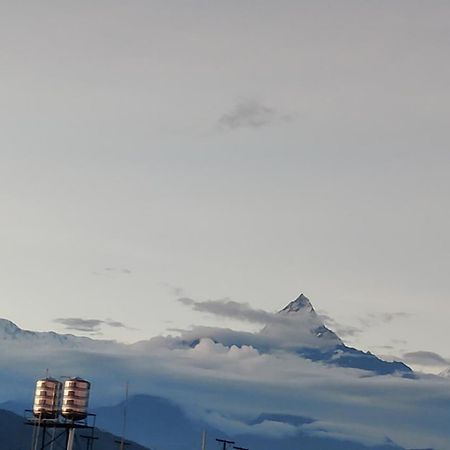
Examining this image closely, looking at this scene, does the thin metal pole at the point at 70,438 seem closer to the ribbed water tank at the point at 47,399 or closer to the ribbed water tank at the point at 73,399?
the ribbed water tank at the point at 73,399

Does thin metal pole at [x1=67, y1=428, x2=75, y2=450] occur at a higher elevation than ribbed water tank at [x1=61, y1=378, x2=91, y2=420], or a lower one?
lower

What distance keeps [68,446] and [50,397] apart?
28.2ft

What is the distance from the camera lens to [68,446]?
128500mm

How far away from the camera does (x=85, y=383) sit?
132 m

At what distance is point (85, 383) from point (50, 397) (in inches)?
244

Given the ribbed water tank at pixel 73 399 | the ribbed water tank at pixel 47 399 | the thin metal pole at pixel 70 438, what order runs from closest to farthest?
the thin metal pole at pixel 70 438
the ribbed water tank at pixel 73 399
the ribbed water tank at pixel 47 399

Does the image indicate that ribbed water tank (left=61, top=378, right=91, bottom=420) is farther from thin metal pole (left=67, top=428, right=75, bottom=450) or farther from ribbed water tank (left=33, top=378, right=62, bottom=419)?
ribbed water tank (left=33, top=378, right=62, bottom=419)

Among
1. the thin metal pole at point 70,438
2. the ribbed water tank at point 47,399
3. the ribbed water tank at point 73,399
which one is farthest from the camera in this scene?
the ribbed water tank at point 47,399

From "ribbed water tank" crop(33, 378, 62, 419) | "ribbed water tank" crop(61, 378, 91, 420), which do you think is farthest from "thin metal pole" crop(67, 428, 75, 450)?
→ "ribbed water tank" crop(33, 378, 62, 419)

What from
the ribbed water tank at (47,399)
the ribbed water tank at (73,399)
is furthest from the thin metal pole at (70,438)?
the ribbed water tank at (47,399)

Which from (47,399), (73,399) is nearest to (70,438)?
(73,399)

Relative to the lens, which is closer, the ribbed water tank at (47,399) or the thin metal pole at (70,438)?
the thin metal pole at (70,438)

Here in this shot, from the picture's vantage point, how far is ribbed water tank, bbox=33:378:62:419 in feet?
440

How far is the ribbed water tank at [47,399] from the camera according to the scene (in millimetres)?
134250
